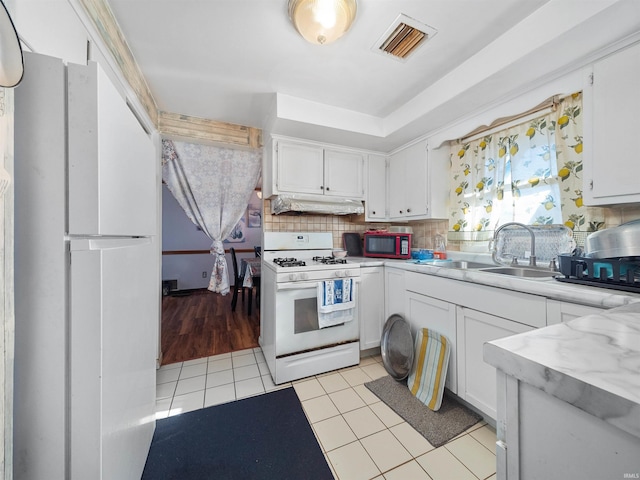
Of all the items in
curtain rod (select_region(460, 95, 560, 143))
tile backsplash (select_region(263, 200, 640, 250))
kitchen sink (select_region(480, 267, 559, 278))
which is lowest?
kitchen sink (select_region(480, 267, 559, 278))

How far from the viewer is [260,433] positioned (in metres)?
1.45

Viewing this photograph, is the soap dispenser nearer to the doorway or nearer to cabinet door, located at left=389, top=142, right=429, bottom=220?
cabinet door, located at left=389, top=142, right=429, bottom=220

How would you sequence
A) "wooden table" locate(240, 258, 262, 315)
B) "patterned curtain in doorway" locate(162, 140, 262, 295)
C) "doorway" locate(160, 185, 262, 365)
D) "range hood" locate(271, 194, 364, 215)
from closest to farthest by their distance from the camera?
"range hood" locate(271, 194, 364, 215)
"patterned curtain in doorway" locate(162, 140, 262, 295)
"doorway" locate(160, 185, 262, 365)
"wooden table" locate(240, 258, 262, 315)

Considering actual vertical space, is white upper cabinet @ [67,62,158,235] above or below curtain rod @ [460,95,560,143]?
below

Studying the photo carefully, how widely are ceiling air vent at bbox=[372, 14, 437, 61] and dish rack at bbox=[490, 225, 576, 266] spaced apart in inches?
58.9

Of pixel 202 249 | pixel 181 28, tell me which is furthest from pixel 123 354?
pixel 202 249

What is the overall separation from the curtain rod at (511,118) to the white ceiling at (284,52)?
1.77 feet

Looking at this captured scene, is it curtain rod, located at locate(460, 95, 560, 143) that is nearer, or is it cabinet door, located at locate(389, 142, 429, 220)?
curtain rod, located at locate(460, 95, 560, 143)

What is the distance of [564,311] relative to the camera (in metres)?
1.10

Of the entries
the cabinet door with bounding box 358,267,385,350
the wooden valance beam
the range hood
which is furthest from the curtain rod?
the wooden valance beam

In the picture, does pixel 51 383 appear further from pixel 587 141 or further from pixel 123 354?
pixel 587 141

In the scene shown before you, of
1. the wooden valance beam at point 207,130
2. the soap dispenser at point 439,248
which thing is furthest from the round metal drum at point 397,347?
the wooden valance beam at point 207,130

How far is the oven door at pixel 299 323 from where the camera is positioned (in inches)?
75.7

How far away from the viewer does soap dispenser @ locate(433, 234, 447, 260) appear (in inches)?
92.5
